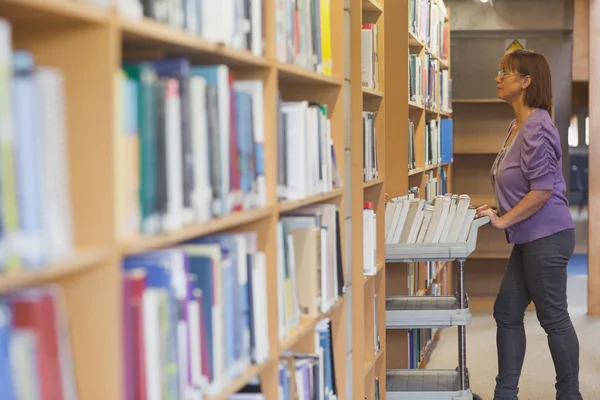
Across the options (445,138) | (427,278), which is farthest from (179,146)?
(445,138)

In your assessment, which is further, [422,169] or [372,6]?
[422,169]

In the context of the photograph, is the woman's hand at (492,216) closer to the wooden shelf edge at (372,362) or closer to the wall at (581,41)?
the wooden shelf edge at (372,362)

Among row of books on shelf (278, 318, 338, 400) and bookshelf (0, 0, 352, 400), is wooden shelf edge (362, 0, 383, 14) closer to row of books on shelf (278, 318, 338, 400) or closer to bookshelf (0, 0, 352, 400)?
bookshelf (0, 0, 352, 400)

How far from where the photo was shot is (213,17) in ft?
5.46

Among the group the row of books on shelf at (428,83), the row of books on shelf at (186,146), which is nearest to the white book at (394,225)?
the row of books on shelf at (428,83)

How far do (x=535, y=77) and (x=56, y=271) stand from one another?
120 inches

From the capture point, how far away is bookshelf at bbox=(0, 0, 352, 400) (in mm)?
1156

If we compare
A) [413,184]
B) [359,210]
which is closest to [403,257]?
[359,210]

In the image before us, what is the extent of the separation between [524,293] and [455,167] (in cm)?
377

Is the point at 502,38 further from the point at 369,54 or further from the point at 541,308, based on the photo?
the point at 369,54

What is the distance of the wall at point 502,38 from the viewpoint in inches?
309

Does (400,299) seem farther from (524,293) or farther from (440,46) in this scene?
(440,46)

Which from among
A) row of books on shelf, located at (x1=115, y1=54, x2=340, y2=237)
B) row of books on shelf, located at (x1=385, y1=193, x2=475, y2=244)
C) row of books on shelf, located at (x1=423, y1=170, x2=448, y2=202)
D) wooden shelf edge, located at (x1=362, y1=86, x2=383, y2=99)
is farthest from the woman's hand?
row of books on shelf, located at (x1=115, y1=54, x2=340, y2=237)

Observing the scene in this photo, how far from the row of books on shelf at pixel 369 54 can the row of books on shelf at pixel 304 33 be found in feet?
2.14
